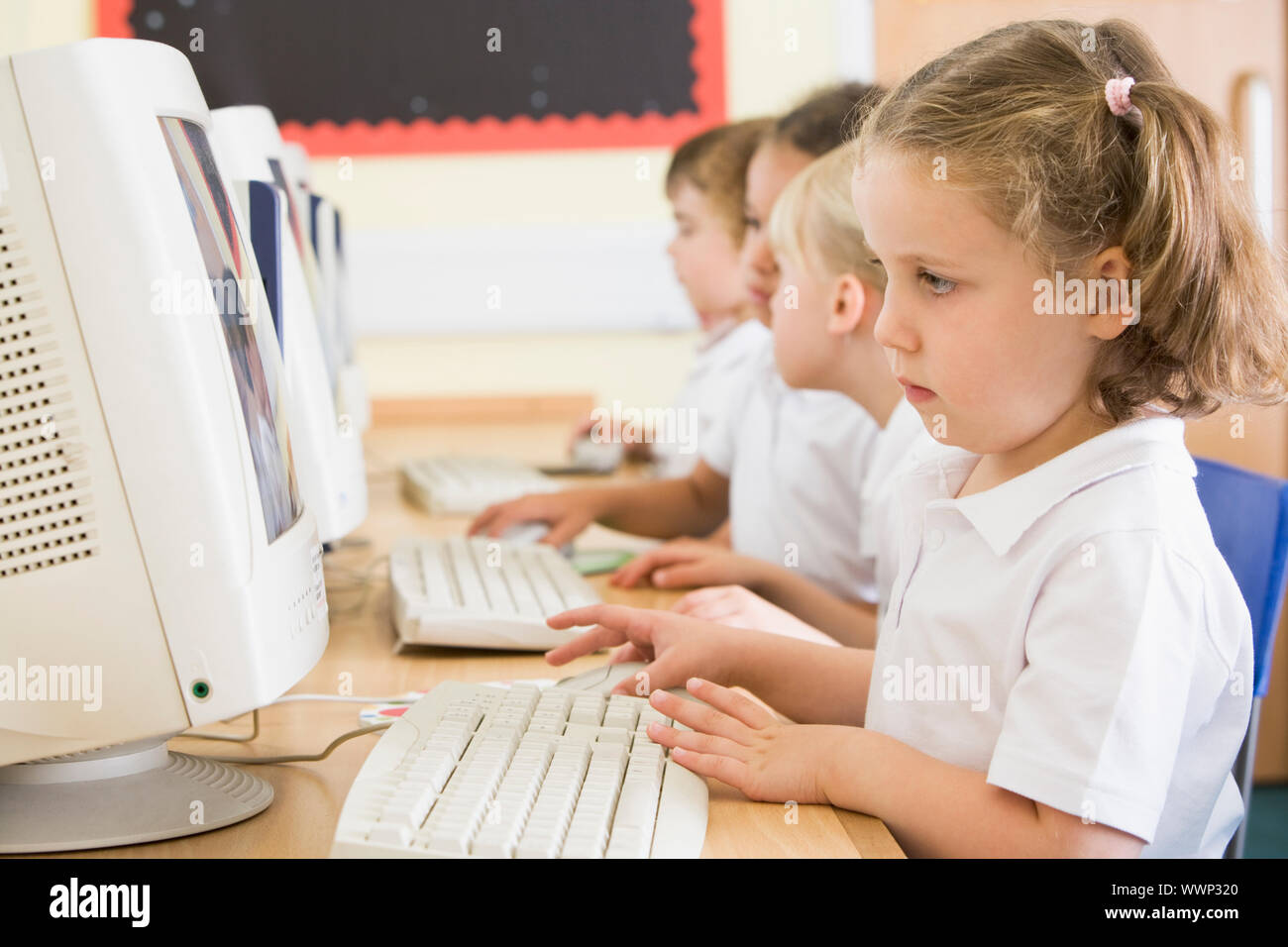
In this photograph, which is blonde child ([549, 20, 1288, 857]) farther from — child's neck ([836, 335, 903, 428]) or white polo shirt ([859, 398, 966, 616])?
child's neck ([836, 335, 903, 428])

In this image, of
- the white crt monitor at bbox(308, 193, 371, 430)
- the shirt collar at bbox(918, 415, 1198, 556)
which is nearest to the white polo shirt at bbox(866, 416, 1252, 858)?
the shirt collar at bbox(918, 415, 1198, 556)

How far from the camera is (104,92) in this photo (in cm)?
59

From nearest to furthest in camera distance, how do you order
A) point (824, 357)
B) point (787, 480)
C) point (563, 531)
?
point (824, 357) → point (563, 531) → point (787, 480)

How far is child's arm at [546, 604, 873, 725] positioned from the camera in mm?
854

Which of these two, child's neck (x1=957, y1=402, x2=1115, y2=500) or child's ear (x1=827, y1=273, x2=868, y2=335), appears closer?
child's neck (x1=957, y1=402, x2=1115, y2=500)

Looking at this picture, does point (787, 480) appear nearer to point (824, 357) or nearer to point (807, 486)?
point (807, 486)

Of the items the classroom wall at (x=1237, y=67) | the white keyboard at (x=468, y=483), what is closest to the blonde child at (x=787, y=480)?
the white keyboard at (x=468, y=483)

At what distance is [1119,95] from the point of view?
0.65 m

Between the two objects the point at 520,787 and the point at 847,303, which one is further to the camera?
the point at 847,303

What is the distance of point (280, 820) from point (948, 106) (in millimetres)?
522

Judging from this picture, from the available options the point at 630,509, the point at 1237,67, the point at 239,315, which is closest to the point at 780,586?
the point at 630,509

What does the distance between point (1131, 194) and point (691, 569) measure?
642 mm

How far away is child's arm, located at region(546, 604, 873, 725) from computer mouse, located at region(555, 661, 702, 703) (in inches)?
0.4
